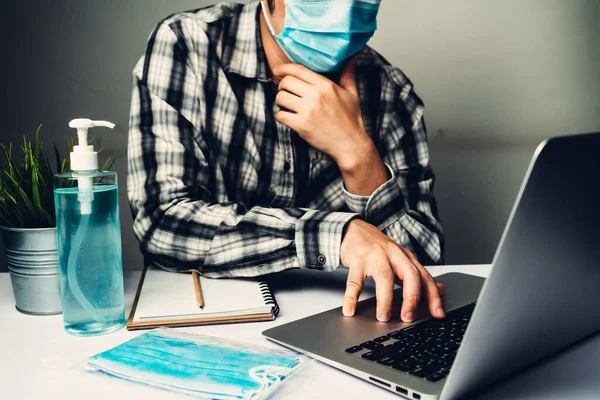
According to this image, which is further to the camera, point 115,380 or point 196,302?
point 196,302

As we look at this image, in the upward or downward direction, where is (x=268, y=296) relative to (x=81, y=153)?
downward

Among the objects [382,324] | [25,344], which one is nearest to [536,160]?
[382,324]

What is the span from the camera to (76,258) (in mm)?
606

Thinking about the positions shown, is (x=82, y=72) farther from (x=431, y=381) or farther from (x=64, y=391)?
(x=431, y=381)

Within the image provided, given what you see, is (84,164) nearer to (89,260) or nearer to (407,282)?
(89,260)

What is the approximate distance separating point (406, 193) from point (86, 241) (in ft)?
2.38

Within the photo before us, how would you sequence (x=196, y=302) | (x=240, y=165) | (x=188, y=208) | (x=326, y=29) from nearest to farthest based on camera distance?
(x=196, y=302)
(x=188, y=208)
(x=326, y=29)
(x=240, y=165)

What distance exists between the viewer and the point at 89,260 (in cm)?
61

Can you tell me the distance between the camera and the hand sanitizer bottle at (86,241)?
606 mm

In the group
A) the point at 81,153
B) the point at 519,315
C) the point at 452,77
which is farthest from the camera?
the point at 452,77

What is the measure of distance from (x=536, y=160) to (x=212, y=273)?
0.56 metres

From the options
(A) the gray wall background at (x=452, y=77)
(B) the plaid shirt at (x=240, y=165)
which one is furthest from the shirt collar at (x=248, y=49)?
(A) the gray wall background at (x=452, y=77)

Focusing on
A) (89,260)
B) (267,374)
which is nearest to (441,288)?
(267,374)

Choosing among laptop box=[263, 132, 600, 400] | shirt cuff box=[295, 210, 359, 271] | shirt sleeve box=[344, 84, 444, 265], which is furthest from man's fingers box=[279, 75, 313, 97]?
laptop box=[263, 132, 600, 400]
